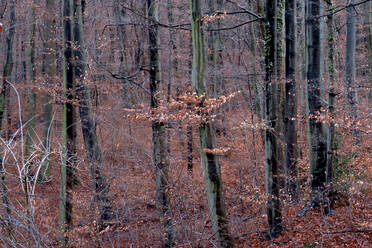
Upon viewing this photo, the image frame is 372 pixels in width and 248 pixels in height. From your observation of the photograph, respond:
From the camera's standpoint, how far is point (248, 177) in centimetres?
1352

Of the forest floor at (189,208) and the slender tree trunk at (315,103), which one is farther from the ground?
the slender tree trunk at (315,103)

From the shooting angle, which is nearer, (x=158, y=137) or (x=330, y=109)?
(x=330, y=109)

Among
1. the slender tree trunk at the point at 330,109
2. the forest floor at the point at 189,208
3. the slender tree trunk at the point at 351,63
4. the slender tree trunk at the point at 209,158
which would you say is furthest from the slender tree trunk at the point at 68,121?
the slender tree trunk at the point at 351,63

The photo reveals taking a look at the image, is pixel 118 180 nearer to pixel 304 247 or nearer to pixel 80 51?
pixel 80 51

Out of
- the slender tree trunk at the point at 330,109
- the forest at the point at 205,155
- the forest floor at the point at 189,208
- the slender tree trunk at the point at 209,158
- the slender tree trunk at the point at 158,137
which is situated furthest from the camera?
the slender tree trunk at the point at 158,137

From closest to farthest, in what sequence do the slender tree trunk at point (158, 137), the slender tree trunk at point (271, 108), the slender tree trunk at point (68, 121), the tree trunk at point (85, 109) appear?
the slender tree trunk at point (271, 108) → the slender tree trunk at point (68, 121) → the slender tree trunk at point (158, 137) → the tree trunk at point (85, 109)

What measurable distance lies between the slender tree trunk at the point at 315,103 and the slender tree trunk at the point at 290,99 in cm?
57

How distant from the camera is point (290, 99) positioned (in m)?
10.9

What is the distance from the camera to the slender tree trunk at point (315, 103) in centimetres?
902

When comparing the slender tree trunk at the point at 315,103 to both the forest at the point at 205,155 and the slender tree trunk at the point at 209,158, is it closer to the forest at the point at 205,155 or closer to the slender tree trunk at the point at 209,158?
the forest at the point at 205,155

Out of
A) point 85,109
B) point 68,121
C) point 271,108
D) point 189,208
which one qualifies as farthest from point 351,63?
point 68,121

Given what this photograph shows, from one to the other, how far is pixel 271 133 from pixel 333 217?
278 centimetres

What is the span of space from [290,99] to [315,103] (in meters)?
1.87

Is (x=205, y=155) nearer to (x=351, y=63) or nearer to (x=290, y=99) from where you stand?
(x=290, y=99)
